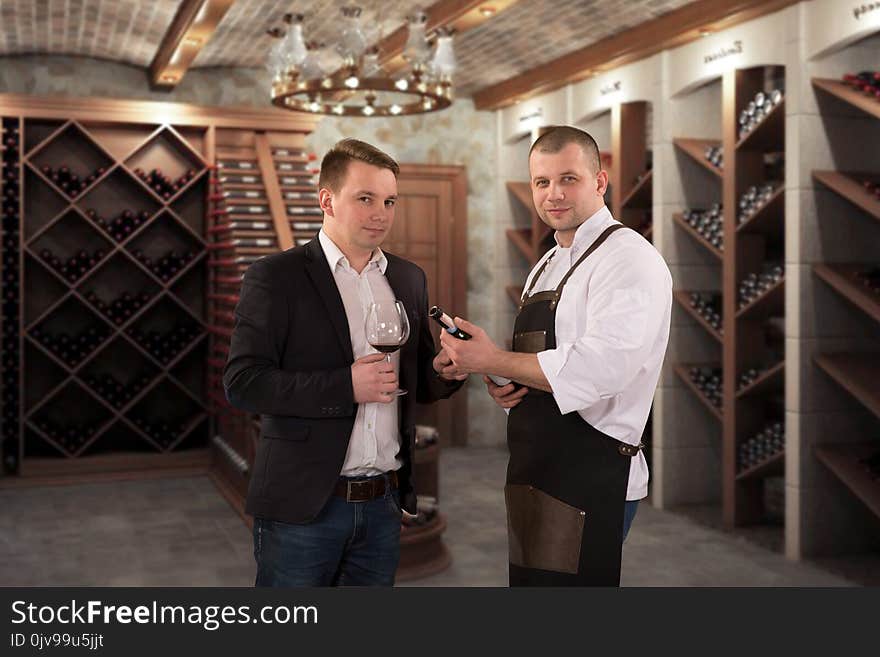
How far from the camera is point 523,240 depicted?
829 centimetres

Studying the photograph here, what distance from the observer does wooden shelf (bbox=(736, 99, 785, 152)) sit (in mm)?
5152

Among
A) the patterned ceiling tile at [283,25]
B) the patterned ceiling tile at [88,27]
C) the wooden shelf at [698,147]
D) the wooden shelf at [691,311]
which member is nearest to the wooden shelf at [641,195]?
the wooden shelf at [698,147]

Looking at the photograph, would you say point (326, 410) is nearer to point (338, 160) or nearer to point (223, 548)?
point (338, 160)

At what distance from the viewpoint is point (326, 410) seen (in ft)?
6.99

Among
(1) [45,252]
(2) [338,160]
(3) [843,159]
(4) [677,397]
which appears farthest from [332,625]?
(1) [45,252]

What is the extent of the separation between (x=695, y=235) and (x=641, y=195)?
76cm

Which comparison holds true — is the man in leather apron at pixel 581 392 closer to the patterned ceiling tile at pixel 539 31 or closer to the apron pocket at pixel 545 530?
the apron pocket at pixel 545 530

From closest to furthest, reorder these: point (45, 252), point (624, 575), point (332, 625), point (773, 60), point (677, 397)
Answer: point (332, 625), point (624, 575), point (773, 60), point (677, 397), point (45, 252)

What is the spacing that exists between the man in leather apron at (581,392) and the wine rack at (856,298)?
9.30ft

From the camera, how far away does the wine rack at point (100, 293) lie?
7.11 m

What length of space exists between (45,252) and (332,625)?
6023mm

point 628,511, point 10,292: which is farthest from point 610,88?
point 628,511

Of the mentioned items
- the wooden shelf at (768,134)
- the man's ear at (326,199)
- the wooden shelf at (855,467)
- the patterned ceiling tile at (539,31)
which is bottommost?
the wooden shelf at (855,467)

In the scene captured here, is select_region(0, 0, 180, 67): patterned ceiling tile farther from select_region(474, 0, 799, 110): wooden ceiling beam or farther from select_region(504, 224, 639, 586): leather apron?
select_region(504, 224, 639, 586): leather apron
